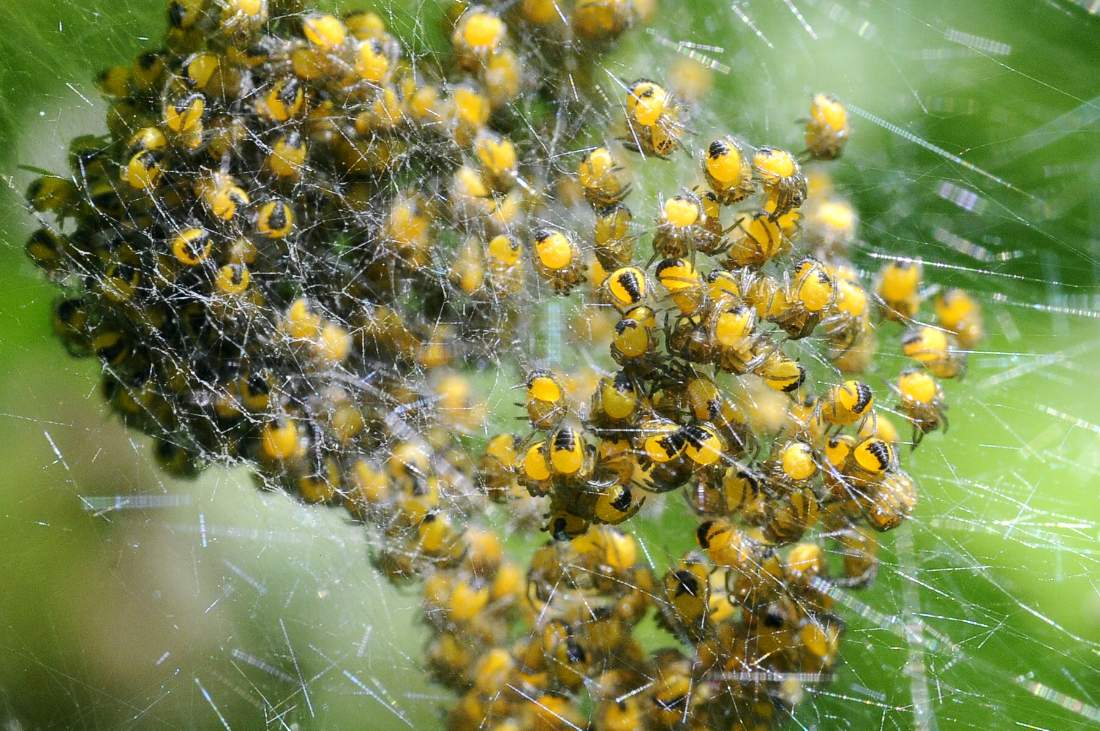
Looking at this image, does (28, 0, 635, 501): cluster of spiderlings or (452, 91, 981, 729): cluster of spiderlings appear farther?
(28, 0, 635, 501): cluster of spiderlings

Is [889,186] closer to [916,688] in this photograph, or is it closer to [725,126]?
[725,126]

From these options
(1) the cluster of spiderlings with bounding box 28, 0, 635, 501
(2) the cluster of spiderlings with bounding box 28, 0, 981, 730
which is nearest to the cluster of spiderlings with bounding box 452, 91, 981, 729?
(2) the cluster of spiderlings with bounding box 28, 0, 981, 730

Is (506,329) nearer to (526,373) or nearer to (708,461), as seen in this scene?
(526,373)

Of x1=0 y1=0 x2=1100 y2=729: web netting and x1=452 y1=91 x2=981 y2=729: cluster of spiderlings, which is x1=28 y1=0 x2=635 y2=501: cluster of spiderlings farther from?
x1=452 y1=91 x2=981 y2=729: cluster of spiderlings

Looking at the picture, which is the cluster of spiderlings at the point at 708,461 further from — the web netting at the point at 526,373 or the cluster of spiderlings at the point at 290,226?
the cluster of spiderlings at the point at 290,226

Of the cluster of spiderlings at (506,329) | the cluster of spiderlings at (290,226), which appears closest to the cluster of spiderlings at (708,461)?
the cluster of spiderlings at (506,329)

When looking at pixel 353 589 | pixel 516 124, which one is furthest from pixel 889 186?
pixel 353 589

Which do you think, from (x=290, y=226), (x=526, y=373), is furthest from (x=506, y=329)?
(x=290, y=226)
